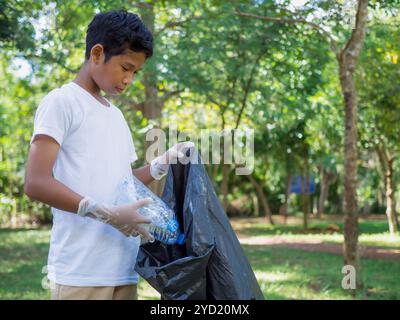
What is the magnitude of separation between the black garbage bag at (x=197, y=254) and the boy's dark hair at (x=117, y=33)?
1.72 feet

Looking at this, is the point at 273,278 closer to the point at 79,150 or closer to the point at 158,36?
the point at 158,36

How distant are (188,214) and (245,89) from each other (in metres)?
7.12

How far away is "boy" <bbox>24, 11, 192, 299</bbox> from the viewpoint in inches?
66.8

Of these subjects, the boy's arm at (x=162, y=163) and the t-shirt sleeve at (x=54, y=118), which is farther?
the boy's arm at (x=162, y=163)

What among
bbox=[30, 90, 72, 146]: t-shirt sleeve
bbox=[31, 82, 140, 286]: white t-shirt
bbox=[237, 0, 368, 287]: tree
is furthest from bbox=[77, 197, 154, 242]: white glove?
bbox=[237, 0, 368, 287]: tree

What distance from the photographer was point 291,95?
8695 mm

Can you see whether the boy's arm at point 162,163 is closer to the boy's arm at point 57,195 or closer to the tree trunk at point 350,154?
the boy's arm at point 57,195

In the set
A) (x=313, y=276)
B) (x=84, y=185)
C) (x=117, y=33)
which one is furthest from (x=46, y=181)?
(x=313, y=276)

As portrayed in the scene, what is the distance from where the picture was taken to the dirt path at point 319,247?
9.53 m

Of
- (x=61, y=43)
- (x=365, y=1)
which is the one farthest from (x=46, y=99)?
(x=61, y=43)

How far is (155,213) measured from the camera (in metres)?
1.91

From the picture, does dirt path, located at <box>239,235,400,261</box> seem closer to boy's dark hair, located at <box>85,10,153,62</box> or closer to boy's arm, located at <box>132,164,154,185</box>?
boy's arm, located at <box>132,164,154,185</box>

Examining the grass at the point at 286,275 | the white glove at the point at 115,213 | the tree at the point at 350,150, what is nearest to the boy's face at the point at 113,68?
A: the white glove at the point at 115,213

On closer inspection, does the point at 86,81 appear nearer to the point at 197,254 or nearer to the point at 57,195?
the point at 57,195
